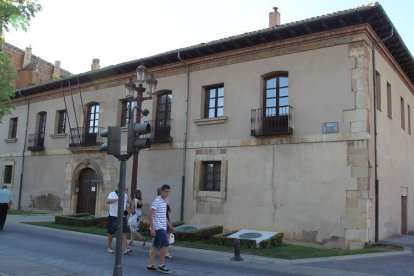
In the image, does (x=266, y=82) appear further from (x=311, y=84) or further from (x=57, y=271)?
(x=57, y=271)

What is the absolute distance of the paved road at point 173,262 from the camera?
27.6 ft

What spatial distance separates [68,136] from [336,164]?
14.0 meters

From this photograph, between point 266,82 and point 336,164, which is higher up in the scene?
point 266,82

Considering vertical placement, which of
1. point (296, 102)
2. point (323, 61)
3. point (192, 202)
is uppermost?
point (323, 61)

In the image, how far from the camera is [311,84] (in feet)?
46.1

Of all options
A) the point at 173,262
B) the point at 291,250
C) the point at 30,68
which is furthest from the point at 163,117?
the point at 30,68

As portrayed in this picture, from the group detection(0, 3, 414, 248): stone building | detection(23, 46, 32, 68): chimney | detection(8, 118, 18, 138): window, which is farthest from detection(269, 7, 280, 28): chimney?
detection(23, 46, 32, 68): chimney

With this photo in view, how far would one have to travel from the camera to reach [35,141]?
23.5m

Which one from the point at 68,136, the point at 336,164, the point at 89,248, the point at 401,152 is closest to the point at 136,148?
the point at 89,248

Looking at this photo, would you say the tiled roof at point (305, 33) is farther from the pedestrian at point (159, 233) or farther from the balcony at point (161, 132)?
the pedestrian at point (159, 233)

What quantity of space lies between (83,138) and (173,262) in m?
12.6

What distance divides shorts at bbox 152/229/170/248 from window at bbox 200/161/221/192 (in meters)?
7.51

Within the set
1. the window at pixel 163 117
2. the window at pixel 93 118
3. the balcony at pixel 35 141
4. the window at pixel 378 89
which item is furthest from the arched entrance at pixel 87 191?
the window at pixel 378 89

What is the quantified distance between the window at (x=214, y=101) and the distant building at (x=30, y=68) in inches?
787
